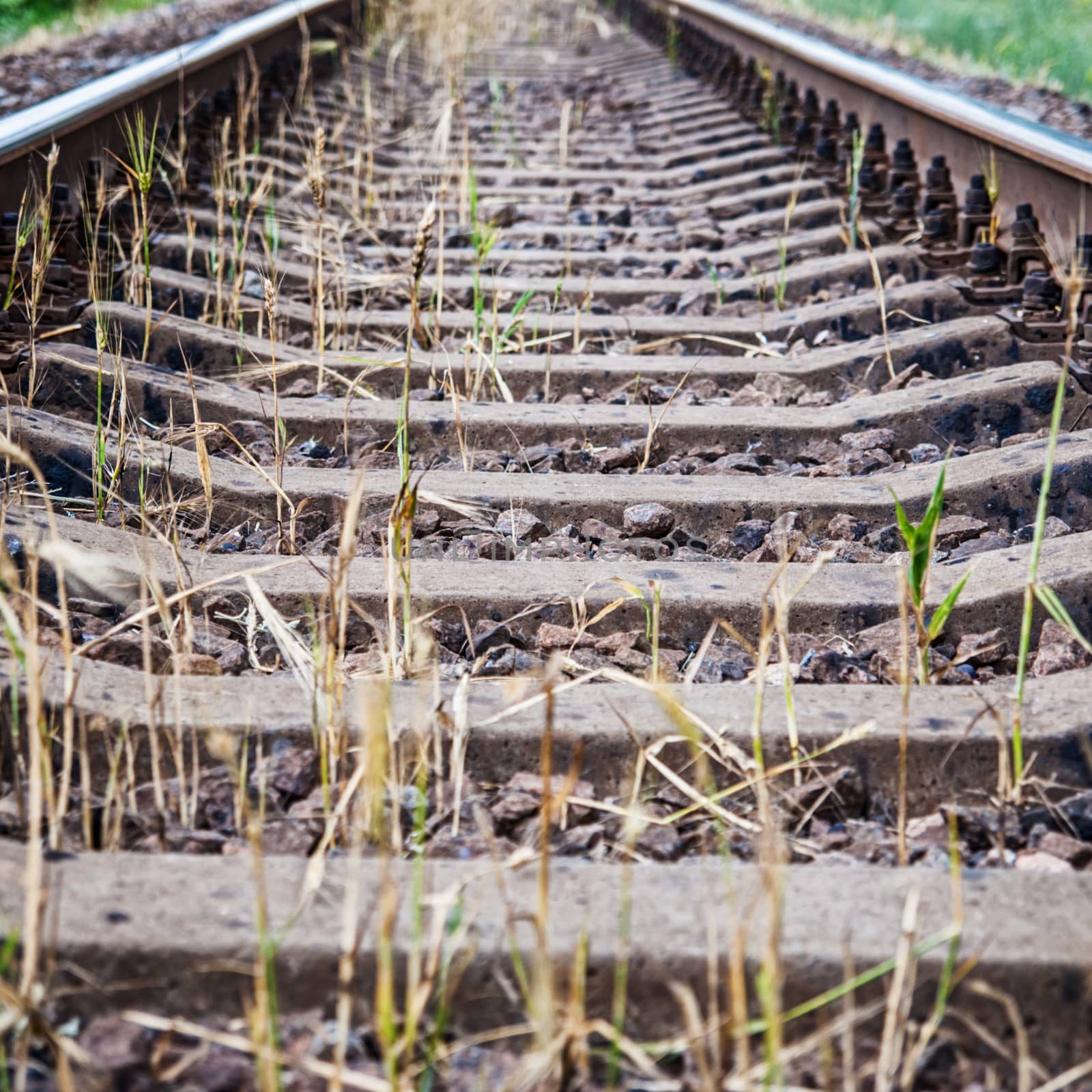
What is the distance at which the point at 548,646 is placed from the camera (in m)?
2.16

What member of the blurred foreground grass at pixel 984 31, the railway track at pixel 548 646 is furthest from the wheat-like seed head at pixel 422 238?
the blurred foreground grass at pixel 984 31

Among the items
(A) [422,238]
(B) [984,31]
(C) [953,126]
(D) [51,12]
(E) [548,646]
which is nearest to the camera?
(A) [422,238]

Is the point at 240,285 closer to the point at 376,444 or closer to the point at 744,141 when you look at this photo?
the point at 376,444

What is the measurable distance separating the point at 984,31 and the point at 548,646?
989cm

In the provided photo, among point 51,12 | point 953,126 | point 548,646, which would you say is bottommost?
point 548,646

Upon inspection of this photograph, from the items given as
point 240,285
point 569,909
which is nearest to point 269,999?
point 569,909

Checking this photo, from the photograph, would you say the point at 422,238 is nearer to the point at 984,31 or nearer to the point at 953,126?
the point at 953,126

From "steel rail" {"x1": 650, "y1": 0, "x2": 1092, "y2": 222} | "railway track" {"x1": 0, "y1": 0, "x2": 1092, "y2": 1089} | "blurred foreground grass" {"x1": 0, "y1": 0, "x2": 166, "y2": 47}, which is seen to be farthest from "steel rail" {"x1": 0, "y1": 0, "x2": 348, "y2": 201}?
"blurred foreground grass" {"x1": 0, "y1": 0, "x2": 166, "y2": 47}

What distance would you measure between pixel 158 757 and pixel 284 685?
0.25m

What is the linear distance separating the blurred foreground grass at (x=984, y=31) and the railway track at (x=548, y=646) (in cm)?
424

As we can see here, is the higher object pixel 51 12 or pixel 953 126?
pixel 51 12

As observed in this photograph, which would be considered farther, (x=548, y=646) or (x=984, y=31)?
(x=984, y=31)

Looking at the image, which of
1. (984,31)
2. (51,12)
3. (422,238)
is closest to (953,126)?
(422,238)

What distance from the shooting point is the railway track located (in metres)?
1.36
